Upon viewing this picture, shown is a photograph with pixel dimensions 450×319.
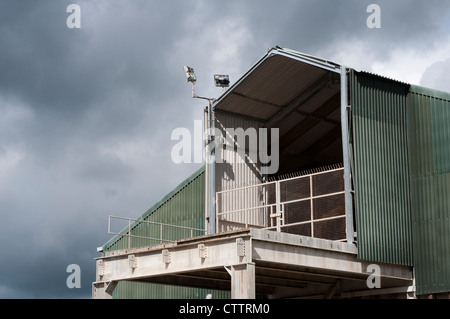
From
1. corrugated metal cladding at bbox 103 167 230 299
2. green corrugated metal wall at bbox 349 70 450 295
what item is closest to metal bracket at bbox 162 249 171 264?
green corrugated metal wall at bbox 349 70 450 295

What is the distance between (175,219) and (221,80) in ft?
30.4

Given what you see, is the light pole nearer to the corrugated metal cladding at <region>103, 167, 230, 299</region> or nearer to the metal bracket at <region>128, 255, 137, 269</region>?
the corrugated metal cladding at <region>103, 167, 230, 299</region>

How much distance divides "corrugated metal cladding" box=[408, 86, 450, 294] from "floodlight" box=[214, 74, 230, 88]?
8.90m

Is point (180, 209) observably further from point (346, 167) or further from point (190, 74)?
point (346, 167)

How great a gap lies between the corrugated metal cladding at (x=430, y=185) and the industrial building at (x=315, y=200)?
0.05 meters

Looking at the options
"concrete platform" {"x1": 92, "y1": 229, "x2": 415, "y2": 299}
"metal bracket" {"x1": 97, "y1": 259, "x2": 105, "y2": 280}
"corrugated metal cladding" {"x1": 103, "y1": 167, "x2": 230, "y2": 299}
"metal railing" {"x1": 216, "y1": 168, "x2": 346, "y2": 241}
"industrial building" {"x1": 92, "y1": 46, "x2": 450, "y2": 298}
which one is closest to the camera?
"concrete platform" {"x1": 92, "y1": 229, "x2": 415, "y2": 299}

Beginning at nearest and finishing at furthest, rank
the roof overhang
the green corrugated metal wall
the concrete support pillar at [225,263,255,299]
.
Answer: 1. the concrete support pillar at [225,263,255,299]
2. the green corrugated metal wall
3. the roof overhang

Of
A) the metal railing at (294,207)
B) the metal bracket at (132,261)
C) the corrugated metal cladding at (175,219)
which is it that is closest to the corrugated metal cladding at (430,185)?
the metal railing at (294,207)

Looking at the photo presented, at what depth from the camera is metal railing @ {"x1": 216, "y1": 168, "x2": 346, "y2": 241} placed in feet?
112

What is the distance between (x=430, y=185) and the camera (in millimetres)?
34938

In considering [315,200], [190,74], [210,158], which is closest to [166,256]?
[315,200]

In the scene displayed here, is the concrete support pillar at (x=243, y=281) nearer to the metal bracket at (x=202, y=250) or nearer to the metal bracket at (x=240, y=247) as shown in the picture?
the metal bracket at (x=240, y=247)

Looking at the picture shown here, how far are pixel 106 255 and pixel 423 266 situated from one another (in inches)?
550

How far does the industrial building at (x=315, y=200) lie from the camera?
102 ft
